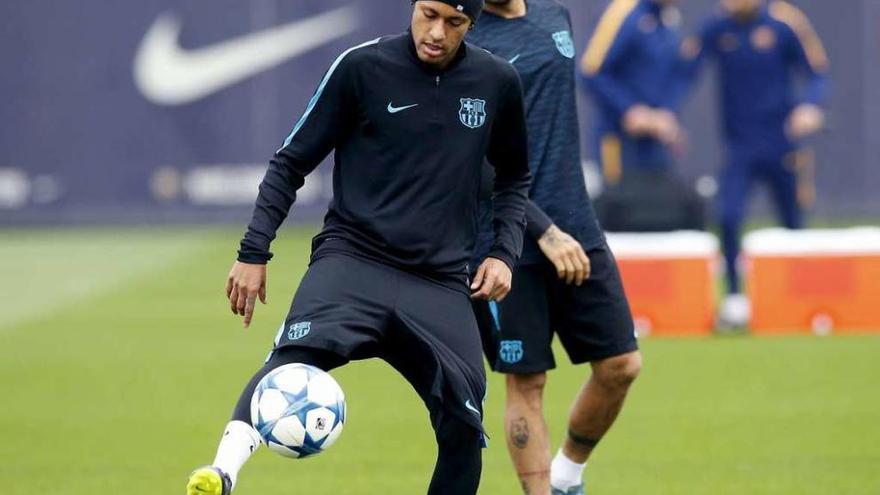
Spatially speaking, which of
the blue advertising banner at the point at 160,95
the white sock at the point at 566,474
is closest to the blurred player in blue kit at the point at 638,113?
the blue advertising banner at the point at 160,95

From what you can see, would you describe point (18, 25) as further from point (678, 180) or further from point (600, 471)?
point (600, 471)

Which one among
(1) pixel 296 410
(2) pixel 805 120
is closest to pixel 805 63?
(2) pixel 805 120

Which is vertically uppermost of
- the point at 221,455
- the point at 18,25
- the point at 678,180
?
the point at 221,455

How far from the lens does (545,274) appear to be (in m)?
7.23

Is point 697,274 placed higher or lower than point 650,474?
lower

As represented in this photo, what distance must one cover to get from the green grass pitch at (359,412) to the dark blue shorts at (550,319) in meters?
1.15

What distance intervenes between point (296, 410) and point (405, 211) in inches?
33.4

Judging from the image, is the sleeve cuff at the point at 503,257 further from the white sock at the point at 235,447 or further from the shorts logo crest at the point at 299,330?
the white sock at the point at 235,447

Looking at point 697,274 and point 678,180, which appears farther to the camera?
point 678,180

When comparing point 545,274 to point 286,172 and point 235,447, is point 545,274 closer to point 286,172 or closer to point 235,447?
point 286,172

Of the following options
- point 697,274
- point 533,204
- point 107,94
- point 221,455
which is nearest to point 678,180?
point 697,274

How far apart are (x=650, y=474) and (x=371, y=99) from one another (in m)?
3.10

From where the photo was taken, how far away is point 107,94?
22125 millimetres

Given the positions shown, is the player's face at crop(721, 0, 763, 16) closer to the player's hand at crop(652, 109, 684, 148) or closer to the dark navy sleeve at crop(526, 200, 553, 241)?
the player's hand at crop(652, 109, 684, 148)
